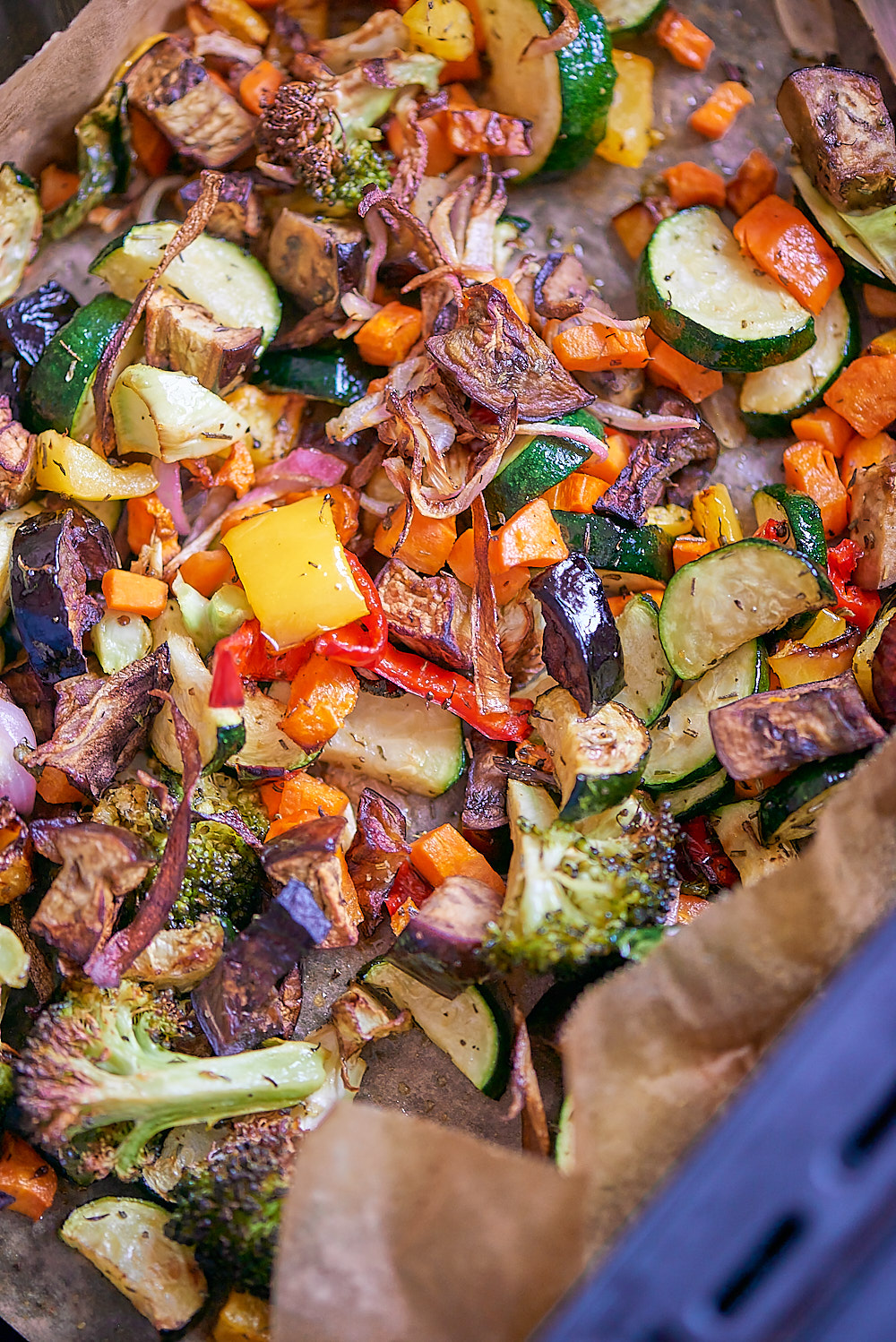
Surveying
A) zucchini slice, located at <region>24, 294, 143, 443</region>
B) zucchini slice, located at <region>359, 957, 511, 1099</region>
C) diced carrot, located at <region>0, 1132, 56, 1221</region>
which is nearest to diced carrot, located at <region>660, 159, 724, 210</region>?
zucchini slice, located at <region>24, 294, 143, 443</region>

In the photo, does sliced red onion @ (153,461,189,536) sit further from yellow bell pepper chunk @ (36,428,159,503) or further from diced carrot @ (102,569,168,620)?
diced carrot @ (102,569,168,620)

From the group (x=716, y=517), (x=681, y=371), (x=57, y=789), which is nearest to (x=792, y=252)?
(x=681, y=371)

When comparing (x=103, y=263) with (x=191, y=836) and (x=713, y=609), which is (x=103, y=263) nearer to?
(x=191, y=836)

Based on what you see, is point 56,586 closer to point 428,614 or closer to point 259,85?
point 428,614

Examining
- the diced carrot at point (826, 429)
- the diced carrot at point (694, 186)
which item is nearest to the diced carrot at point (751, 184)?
the diced carrot at point (694, 186)

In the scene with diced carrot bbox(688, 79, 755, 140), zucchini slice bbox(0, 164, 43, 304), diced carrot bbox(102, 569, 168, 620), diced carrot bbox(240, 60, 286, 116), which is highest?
zucchini slice bbox(0, 164, 43, 304)

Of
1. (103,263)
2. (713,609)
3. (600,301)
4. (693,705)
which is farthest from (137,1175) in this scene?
(600,301)
